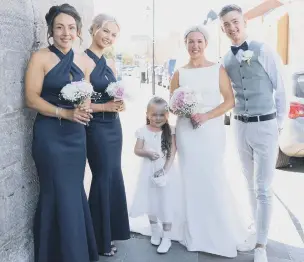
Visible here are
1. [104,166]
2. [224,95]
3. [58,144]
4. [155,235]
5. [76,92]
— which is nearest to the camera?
[76,92]

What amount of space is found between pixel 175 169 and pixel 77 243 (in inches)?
53.6

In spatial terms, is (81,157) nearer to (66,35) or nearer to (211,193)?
(66,35)

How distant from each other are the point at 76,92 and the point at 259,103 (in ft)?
5.62

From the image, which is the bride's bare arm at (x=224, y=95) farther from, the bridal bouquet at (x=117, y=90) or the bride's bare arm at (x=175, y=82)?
the bridal bouquet at (x=117, y=90)

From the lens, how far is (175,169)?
4.15m

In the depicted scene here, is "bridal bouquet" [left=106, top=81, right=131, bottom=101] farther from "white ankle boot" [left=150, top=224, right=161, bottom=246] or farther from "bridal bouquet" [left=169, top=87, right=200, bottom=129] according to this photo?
"white ankle boot" [left=150, top=224, right=161, bottom=246]

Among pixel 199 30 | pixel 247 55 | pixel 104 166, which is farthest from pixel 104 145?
pixel 247 55

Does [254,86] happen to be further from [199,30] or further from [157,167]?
[157,167]

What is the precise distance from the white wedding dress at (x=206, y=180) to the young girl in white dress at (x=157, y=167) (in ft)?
0.47

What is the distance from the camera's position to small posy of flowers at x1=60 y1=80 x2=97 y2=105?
2.94m

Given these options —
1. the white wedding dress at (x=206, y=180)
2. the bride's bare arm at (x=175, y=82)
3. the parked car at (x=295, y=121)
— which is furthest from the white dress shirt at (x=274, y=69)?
the parked car at (x=295, y=121)

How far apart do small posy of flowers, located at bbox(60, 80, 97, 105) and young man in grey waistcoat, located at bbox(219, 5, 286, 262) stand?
149 centimetres

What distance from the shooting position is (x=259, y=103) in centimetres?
363

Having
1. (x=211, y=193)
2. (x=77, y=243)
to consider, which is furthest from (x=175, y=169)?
(x=77, y=243)
